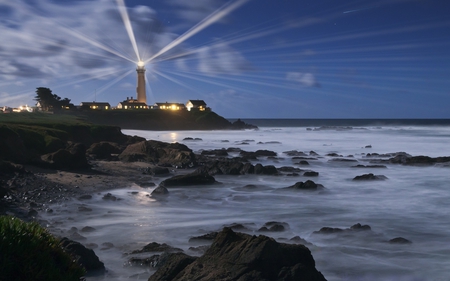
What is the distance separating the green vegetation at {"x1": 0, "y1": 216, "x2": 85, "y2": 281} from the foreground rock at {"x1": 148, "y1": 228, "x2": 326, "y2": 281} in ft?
7.29

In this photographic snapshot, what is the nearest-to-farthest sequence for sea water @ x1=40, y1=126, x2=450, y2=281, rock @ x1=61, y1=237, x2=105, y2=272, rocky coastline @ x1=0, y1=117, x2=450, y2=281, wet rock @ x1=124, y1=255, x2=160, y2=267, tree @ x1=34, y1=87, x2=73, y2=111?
rocky coastline @ x1=0, y1=117, x2=450, y2=281 < rock @ x1=61, y1=237, x2=105, y2=272 < wet rock @ x1=124, y1=255, x2=160, y2=267 < sea water @ x1=40, y1=126, x2=450, y2=281 < tree @ x1=34, y1=87, x2=73, y2=111

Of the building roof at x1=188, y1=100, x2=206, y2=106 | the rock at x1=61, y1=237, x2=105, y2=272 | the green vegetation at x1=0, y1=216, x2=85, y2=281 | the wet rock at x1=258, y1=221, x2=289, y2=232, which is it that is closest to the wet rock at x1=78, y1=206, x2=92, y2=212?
the rock at x1=61, y1=237, x2=105, y2=272

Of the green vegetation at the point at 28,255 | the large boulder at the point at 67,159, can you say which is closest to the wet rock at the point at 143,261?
the green vegetation at the point at 28,255

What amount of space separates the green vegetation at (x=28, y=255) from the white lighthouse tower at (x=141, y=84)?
94649 mm

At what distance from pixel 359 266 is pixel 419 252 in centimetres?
197

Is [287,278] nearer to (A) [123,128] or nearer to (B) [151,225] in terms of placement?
(B) [151,225]

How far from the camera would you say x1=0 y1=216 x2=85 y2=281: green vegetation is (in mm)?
3482

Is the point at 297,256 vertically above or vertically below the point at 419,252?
above

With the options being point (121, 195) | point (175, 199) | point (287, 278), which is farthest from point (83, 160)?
point (287, 278)

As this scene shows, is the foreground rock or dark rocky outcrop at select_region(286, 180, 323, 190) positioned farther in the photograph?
dark rocky outcrop at select_region(286, 180, 323, 190)

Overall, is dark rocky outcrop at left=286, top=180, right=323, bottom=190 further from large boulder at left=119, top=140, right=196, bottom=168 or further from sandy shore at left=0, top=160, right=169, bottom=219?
large boulder at left=119, top=140, right=196, bottom=168

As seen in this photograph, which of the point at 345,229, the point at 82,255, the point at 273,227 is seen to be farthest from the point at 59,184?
the point at 345,229

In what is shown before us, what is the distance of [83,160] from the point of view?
1886cm

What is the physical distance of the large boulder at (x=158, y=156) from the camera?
933 inches
